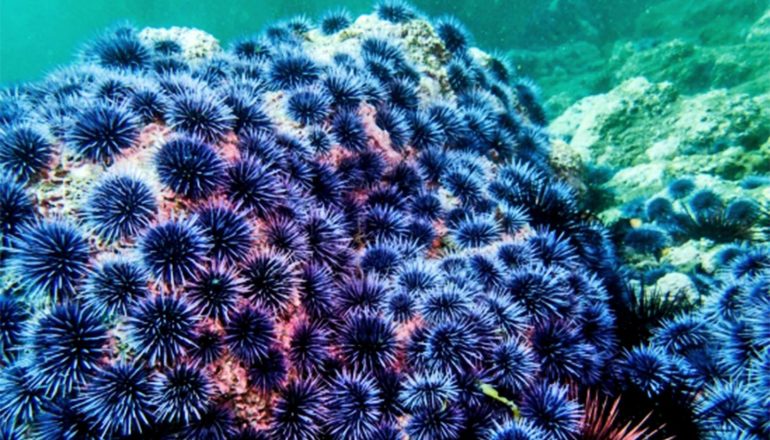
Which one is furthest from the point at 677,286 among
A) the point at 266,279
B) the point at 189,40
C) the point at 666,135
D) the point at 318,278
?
the point at 189,40

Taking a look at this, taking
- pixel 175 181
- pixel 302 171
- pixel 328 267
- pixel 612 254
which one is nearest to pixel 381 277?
pixel 328 267

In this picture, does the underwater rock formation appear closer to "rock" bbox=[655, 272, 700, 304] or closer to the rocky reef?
the rocky reef

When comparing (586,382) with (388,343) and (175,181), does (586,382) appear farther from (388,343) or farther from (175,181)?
(175,181)

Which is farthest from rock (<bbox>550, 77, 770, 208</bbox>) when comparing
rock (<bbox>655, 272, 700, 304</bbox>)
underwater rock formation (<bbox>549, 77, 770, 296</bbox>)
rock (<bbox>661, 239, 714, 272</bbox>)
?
rock (<bbox>655, 272, 700, 304</bbox>)

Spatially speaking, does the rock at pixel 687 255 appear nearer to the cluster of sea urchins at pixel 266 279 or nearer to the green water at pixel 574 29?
the cluster of sea urchins at pixel 266 279

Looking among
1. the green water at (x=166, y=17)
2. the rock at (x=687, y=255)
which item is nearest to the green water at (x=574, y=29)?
the green water at (x=166, y=17)

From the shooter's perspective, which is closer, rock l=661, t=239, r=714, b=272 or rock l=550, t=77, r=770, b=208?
rock l=661, t=239, r=714, b=272
